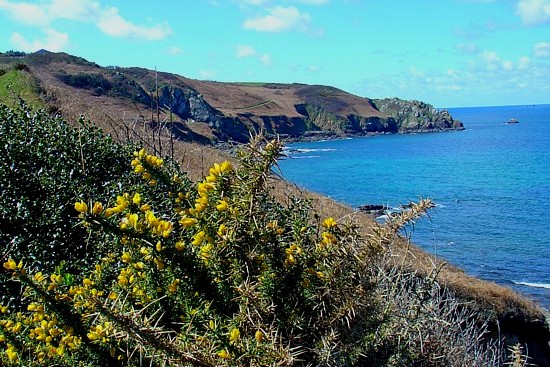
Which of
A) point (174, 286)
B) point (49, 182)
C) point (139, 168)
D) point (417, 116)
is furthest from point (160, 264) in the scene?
point (417, 116)

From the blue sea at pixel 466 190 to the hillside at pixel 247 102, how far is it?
7.40m

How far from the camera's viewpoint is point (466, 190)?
59.8 meters

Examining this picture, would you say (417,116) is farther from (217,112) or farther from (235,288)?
(235,288)

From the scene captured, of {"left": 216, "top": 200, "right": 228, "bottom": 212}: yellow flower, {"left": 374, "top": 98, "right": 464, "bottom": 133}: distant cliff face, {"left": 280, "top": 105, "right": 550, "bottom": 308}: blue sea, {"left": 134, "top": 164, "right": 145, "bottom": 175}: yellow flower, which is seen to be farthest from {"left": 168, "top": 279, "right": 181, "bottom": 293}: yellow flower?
{"left": 374, "top": 98, "right": 464, "bottom": 133}: distant cliff face

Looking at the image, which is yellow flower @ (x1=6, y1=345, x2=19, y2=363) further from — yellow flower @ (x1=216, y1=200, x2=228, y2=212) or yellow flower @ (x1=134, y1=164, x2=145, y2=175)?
yellow flower @ (x1=216, y1=200, x2=228, y2=212)

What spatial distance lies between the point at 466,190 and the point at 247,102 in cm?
6409

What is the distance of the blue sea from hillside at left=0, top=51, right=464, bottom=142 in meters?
7.40

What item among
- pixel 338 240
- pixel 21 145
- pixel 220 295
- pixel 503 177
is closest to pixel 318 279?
pixel 338 240

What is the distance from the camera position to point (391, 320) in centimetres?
343

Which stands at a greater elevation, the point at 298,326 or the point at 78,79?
the point at 78,79

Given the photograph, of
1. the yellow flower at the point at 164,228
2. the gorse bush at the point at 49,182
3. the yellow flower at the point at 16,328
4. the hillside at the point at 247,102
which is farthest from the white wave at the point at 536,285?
the yellow flower at the point at 164,228

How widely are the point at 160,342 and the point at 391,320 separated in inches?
59.7

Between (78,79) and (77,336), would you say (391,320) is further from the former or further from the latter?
(78,79)

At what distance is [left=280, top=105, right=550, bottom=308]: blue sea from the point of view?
109 ft
